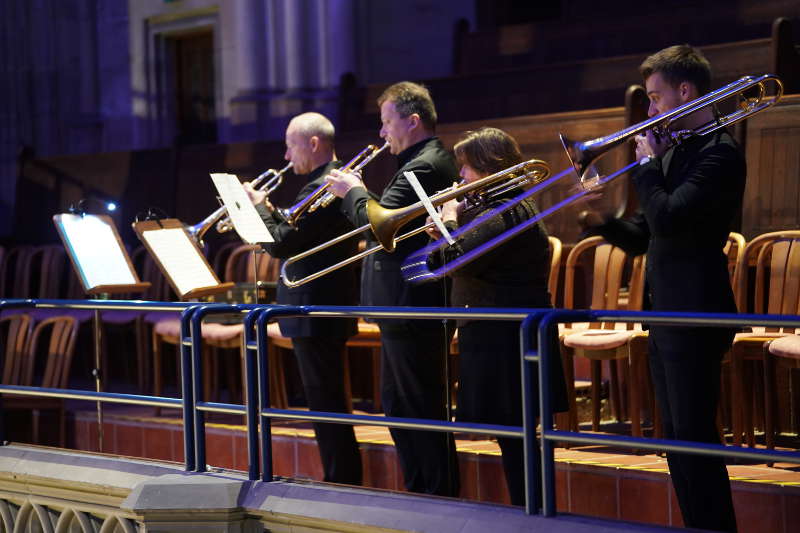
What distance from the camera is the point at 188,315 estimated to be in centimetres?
382

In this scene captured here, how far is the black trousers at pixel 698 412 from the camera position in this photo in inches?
123

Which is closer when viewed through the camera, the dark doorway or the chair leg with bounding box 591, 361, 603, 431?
the chair leg with bounding box 591, 361, 603, 431

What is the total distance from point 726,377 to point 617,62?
2666 mm

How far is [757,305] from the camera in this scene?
4473 millimetres

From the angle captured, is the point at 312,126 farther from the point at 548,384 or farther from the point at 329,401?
the point at 548,384

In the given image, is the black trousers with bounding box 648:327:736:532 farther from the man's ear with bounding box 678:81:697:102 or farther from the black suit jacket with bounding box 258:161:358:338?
the black suit jacket with bounding box 258:161:358:338

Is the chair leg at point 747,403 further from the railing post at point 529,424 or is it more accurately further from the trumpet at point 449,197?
the railing post at point 529,424

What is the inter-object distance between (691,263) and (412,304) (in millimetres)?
1185

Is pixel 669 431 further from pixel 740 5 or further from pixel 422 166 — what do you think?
pixel 740 5

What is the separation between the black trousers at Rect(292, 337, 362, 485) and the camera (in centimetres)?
449

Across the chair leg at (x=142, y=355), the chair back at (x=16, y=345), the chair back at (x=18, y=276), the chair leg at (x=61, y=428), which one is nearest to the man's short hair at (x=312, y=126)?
the chair back at (x=16, y=345)

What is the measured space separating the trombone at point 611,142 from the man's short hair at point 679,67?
0.07 metres

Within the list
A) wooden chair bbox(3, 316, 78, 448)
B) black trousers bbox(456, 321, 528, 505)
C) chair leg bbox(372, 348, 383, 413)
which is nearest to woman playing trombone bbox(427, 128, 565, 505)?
black trousers bbox(456, 321, 528, 505)

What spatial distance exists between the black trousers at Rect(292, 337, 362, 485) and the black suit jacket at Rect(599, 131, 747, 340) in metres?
1.63
